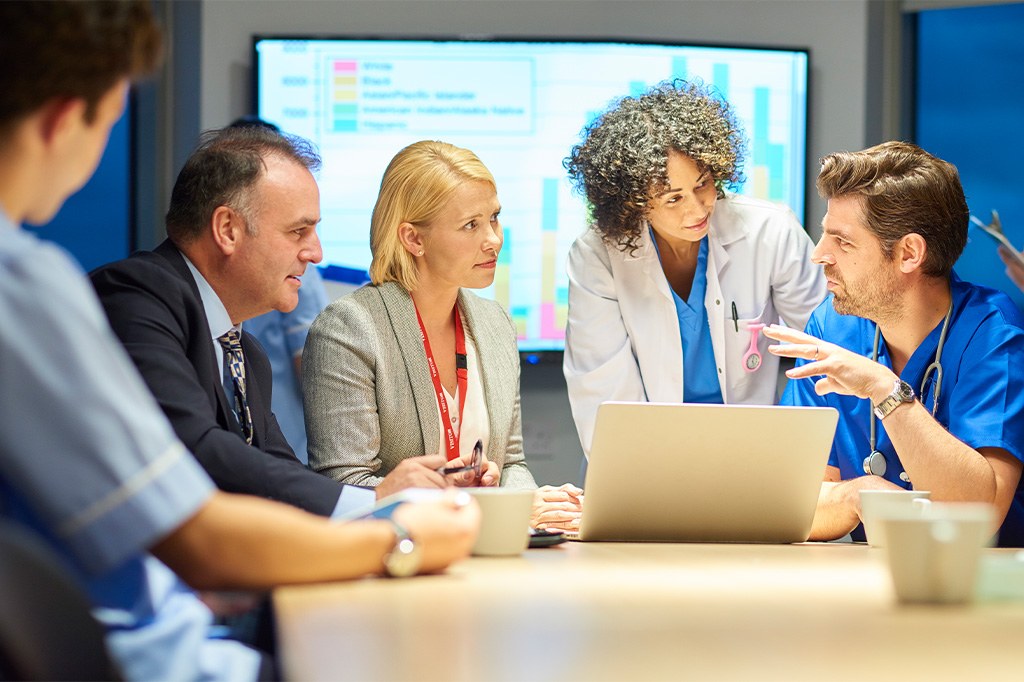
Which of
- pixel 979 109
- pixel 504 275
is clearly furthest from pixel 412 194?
pixel 979 109

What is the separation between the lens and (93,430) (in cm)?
99

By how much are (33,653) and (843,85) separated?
441cm

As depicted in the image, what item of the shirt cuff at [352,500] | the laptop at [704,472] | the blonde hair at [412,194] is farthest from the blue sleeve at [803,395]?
the shirt cuff at [352,500]

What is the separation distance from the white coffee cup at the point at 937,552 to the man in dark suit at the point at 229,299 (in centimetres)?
103

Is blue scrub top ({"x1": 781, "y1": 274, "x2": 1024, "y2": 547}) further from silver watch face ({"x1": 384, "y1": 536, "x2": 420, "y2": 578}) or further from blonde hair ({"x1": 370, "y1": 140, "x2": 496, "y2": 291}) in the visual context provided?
silver watch face ({"x1": 384, "y1": 536, "x2": 420, "y2": 578})

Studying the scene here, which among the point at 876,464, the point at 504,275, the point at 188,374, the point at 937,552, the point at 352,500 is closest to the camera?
the point at 937,552

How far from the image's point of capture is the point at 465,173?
2881mm

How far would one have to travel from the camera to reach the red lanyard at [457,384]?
272 cm

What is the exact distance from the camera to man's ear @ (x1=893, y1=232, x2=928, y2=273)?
8.67ft

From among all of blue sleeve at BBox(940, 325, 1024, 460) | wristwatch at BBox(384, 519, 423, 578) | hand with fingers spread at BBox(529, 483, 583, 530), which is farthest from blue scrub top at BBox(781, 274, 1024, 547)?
wristwatch at BBox(384, 519, 423, 578)

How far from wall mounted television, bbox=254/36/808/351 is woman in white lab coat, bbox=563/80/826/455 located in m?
1.17

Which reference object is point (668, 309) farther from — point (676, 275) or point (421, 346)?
point (421, 346)

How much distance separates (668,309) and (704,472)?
1.42 metres

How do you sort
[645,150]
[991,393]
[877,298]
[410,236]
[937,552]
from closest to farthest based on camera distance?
1. [937,552]
2. [991,393]
3. [877,298]
4. [410,236]
5. [645,150]
